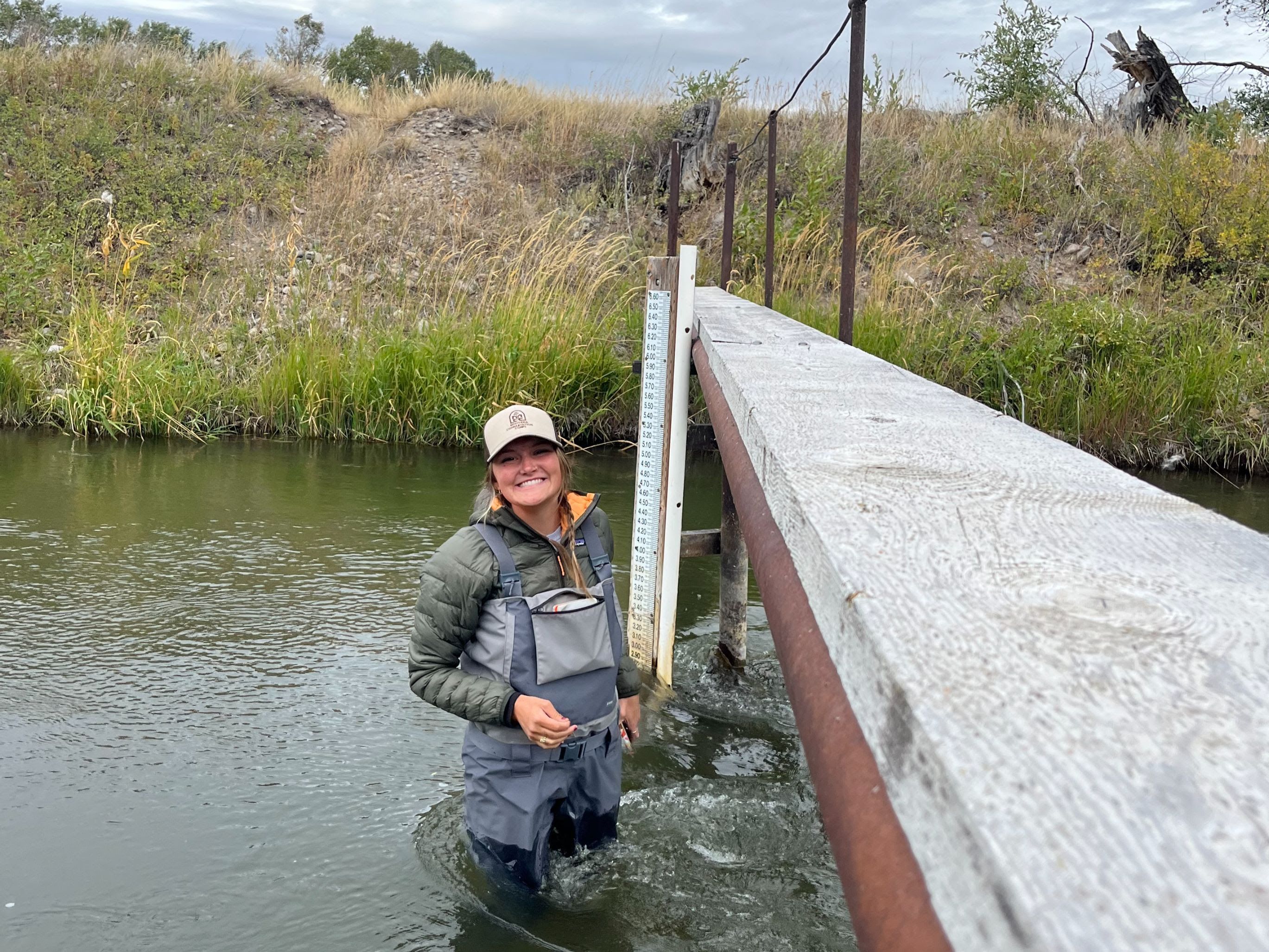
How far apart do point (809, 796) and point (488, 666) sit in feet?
5.36

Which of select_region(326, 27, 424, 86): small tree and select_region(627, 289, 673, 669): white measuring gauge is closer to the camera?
select_region(627, 289, 673, 669): white measuring gauge

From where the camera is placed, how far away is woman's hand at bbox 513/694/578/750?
2.45 m

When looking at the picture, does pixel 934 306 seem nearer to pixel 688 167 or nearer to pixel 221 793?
pixel 688 167

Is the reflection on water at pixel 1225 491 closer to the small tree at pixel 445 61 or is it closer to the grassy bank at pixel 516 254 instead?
the grassy bank at pixel 516 254

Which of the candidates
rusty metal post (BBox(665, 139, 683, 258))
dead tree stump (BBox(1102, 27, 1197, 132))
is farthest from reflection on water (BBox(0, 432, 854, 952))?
dead tree stump (BBox(1102, 27, 1197, 132))

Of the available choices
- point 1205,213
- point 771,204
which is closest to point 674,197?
point 771,204

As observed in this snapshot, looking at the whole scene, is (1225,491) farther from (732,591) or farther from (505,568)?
(505,568)

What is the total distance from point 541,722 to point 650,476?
7.14ft

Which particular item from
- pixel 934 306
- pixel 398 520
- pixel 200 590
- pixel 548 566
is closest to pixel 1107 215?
pixel 934 306

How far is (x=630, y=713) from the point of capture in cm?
296

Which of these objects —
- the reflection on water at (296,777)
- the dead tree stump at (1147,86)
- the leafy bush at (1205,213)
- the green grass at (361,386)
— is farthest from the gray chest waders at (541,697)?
the dead tree stump at (1147,86)

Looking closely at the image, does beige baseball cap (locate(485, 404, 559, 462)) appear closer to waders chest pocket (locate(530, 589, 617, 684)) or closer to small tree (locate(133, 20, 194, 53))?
waders chest pocket (locate(530, 589, 617, 684))

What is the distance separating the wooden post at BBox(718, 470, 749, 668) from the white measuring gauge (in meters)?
0.36

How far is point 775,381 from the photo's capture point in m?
2.76
